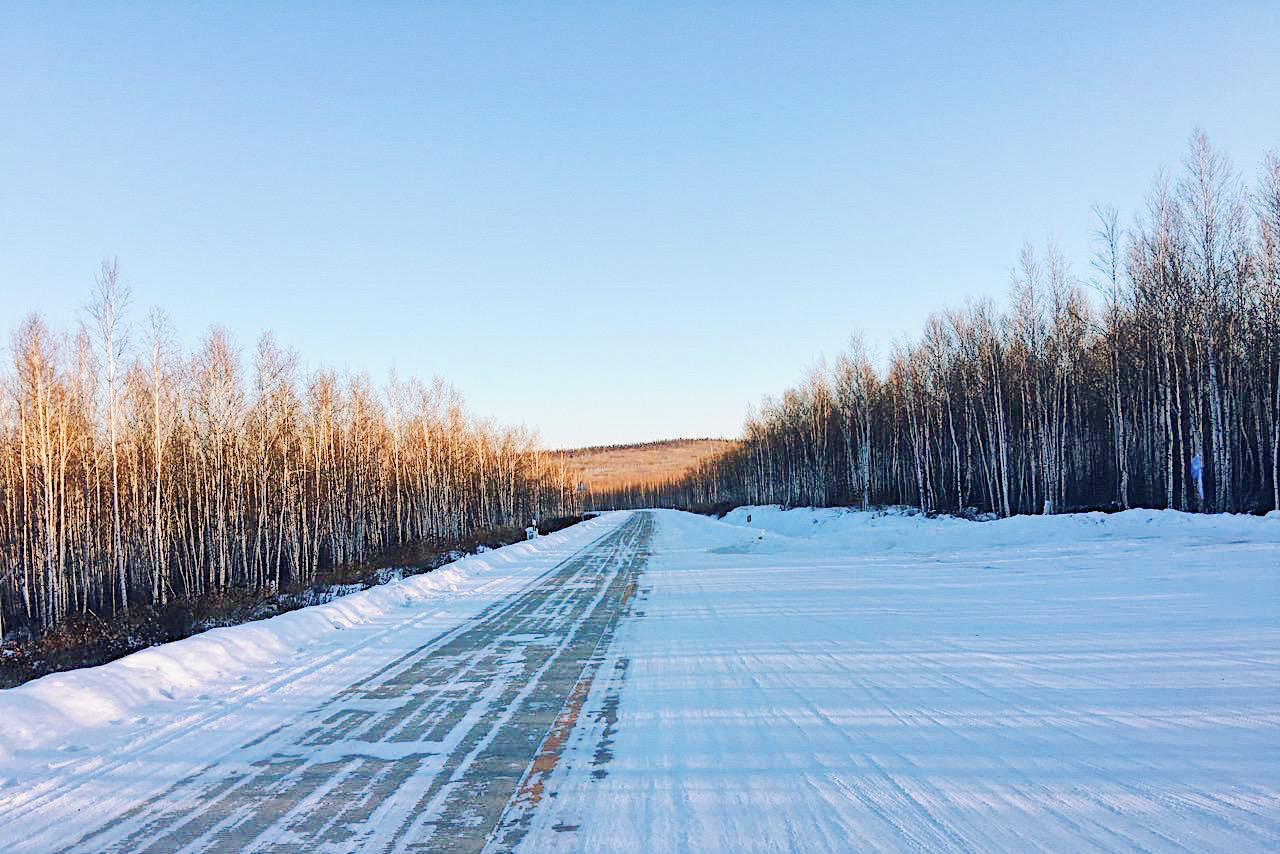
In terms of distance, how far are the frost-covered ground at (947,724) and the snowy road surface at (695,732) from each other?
1.0 inches

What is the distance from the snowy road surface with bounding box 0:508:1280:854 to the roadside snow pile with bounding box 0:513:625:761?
0.11ft

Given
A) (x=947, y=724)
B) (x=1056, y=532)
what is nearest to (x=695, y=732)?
(x=947, y=724)

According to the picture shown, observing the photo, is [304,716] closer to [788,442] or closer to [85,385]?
[85,385]

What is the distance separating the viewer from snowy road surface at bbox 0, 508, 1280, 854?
3.51 metres

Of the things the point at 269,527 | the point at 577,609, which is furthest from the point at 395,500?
the point at 577,609

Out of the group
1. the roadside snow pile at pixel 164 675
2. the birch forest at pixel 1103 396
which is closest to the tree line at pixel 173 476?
the roadside snow pile at pixel 164 675

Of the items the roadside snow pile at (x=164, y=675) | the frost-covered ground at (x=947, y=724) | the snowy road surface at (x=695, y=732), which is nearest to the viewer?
the frost-covered ground at (x=947, y=724)

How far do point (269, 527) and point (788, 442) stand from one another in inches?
1706

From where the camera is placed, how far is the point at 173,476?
2870 centimetres

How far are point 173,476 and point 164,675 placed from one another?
2568cm

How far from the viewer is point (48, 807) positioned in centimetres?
414

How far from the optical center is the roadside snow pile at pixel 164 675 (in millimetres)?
5652

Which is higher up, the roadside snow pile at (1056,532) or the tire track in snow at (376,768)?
the tire track in snow at (376,768)

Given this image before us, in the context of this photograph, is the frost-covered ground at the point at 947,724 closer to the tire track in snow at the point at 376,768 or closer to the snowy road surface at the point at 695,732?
the snowy road surface at the point at 695,732
